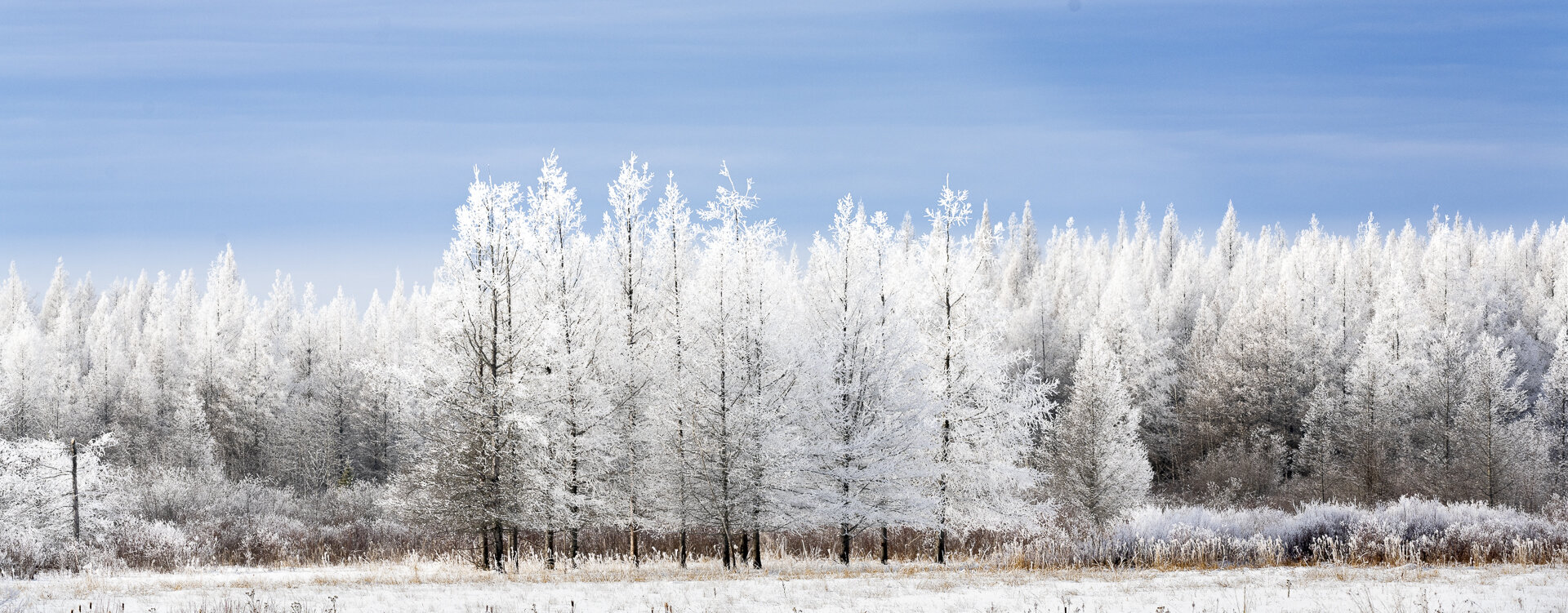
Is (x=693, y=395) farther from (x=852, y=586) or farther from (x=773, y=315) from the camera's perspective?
(x=852, y=586)

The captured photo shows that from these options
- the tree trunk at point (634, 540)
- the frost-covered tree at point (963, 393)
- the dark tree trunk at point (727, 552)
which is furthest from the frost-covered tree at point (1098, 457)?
the tree trunk at point (634, 540)

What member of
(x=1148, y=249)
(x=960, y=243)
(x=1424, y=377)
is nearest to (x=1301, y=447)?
(x=1424, y=377)

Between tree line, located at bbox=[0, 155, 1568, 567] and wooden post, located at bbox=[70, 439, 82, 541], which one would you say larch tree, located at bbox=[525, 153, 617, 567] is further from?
wooden post, located at bbox=[70, 439, 82, 541]

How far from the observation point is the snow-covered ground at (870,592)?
38.1 ft

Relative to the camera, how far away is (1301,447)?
51344mm

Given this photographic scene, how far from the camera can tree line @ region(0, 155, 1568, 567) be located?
21344mm

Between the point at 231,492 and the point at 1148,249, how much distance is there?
95954 mm

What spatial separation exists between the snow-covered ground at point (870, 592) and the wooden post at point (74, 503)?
17.4 metres

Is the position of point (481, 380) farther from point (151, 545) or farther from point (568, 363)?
point (151, 545)

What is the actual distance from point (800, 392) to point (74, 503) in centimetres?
2483

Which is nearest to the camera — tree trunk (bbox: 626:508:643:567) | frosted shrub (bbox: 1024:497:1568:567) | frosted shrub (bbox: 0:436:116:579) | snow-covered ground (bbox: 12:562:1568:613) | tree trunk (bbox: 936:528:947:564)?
snow-covered ground (bbox: 12:562:1568:613)

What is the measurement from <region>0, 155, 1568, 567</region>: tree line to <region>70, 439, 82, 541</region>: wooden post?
1014cm

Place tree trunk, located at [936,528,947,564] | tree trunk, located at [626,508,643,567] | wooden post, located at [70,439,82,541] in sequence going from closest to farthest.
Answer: tree trunk, located at [626,508,643,567] → tree trunk, located at [936,528,947,564] → wooden post, located at [70,439,82,541]

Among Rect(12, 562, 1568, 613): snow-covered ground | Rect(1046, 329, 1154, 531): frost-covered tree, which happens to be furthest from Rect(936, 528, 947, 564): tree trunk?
Rect(1046, 329, 1154, 531): frost-covered tree
